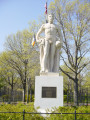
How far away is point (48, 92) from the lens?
8.03 m

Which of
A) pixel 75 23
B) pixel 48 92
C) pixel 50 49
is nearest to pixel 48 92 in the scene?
pixel 48 92

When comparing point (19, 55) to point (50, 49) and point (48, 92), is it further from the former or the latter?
point (48, 92)

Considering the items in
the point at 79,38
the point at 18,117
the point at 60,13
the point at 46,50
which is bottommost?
the point at 18,117

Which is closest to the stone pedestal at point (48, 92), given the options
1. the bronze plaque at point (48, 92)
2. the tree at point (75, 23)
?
the bronze plaque at point (48, 92)

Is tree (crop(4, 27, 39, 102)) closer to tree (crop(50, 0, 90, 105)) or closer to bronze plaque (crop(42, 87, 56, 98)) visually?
tree (crop(50, 0, 90, 105))

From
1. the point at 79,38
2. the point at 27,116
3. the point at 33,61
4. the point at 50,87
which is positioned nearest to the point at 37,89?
the point at 50,87

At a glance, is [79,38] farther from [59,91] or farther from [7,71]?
[7,71]

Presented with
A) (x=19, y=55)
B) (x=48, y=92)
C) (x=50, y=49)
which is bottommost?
(x=48, y=92)

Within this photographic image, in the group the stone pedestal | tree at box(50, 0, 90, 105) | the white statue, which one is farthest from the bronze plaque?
tree at box(50, 0, 90, 105)

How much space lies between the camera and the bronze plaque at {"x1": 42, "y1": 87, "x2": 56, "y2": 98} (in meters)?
7.99

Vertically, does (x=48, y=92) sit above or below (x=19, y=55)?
below

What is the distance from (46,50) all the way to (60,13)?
10.6 meters

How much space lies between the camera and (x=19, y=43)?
82.7 ft

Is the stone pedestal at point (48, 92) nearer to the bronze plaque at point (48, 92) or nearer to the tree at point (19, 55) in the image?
the bronze plaque at point (48, 92)
